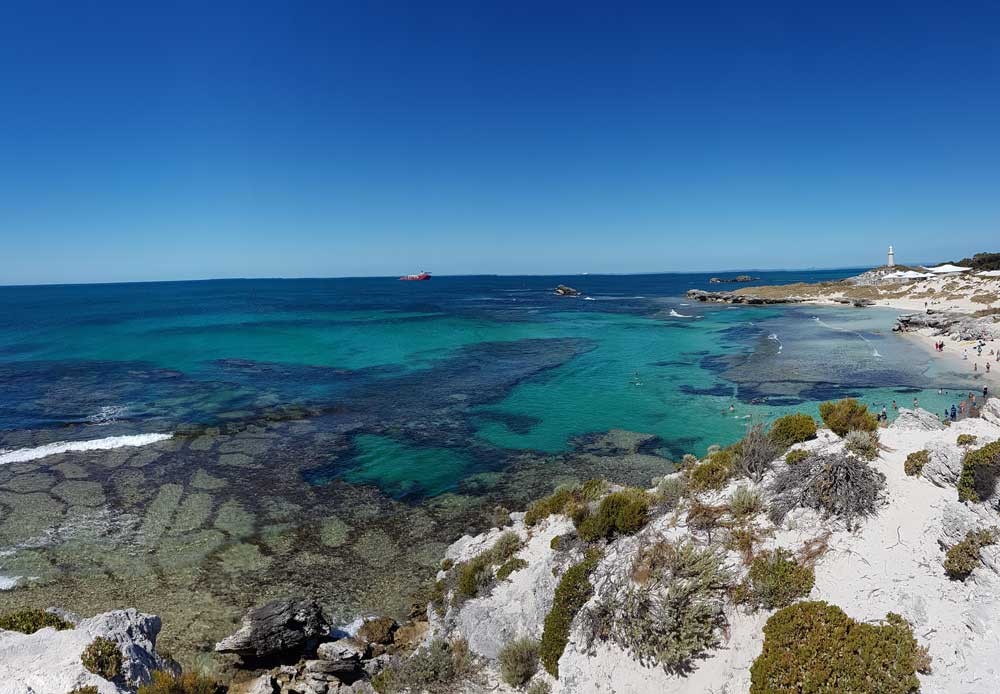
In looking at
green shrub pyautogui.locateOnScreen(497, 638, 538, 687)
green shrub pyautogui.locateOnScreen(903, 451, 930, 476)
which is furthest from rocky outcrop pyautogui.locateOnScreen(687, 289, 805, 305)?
green shrub pyautogui.locateOnScreen(497, 638, 538, 687)

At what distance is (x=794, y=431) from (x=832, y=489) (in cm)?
360

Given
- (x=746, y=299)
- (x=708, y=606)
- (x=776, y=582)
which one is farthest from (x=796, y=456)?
(x=746, y=299)

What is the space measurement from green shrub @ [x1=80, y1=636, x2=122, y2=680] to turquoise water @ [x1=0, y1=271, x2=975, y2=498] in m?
13.0

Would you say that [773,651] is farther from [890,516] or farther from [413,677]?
[413,677]

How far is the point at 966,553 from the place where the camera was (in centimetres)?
931

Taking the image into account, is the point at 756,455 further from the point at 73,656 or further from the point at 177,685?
the point at 73,656

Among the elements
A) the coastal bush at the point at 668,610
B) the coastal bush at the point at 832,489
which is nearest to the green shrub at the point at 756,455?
the coastal bush at the point at 832,489

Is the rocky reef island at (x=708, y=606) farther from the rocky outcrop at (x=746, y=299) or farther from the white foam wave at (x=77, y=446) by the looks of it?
the rocky outcrop at (x=746, y=299)

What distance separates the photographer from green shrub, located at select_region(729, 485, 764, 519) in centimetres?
1195

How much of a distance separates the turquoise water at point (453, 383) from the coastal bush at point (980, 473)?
Result: 15492 mm

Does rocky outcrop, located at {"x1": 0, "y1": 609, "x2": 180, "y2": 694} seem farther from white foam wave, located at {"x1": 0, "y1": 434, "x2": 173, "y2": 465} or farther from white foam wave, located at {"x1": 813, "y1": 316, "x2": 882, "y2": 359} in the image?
white foam wave, located at {"x1": 813, "y1": 316, "x2": 882, "y2": 359}

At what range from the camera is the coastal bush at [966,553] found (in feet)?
30.0

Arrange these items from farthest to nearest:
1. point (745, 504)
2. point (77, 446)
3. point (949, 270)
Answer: point (949, 270) < point (77, 446) < point (745, 504)

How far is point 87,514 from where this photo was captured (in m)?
21.1
